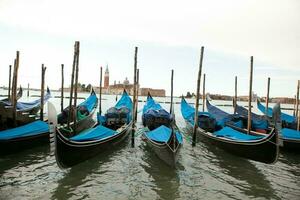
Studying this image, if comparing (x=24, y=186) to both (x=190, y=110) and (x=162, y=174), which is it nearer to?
(x=162, y=174)

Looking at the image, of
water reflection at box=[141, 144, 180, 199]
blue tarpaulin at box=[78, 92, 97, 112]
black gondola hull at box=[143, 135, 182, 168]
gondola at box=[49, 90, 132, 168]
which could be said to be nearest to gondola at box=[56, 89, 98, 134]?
blue tarpaulin at box=[78, 92, 97, 112]

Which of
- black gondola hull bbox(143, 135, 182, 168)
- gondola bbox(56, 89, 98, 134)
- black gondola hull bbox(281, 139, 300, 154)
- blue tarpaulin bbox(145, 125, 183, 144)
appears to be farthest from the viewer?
black gondola hull bbox(281, 139, 300, 154)

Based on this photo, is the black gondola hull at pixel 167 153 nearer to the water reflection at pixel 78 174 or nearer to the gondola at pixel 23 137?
the water reflection at pixel 78 174

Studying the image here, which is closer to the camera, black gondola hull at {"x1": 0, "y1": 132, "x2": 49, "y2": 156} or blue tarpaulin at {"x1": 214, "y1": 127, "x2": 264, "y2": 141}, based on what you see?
black gondola hull at {"x1": 0, "y1": 132, "x2": 49, "y2": 156}

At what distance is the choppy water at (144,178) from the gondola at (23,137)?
0.82 ft

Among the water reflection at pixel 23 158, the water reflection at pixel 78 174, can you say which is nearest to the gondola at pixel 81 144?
the water reflection at pixel 78 174

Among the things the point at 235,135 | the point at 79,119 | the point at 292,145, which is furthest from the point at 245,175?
the point at 79,119

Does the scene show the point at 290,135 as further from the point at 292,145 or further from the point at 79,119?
the point at 79,119

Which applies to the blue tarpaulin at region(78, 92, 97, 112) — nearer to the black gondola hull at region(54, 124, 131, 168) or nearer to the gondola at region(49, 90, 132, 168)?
the gondola at region(49, 90, 132, 168)

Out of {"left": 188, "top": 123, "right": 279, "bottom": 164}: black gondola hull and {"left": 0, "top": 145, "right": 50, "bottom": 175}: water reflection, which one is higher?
{"left": 188, "top": 123, "right": 279, "bottom": 164}: black gondola hull

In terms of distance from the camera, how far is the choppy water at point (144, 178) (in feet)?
19.7

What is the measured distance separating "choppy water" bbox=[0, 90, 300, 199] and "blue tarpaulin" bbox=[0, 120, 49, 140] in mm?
638

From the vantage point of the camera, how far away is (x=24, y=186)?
6070 mm

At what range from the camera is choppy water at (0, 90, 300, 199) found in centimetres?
601
